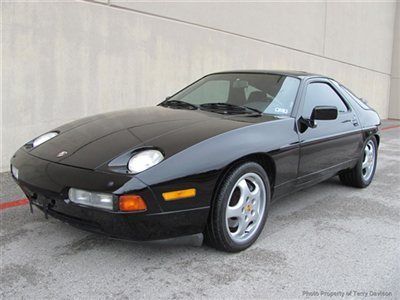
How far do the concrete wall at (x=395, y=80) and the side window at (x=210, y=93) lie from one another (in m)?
16.7

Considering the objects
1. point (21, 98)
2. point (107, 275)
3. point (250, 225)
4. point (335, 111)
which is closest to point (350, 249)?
point (250, 225)

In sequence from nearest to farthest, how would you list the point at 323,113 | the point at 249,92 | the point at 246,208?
the point at 246,208, the point at 323,113, the point at 249,92

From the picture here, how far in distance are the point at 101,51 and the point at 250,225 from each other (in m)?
4.01

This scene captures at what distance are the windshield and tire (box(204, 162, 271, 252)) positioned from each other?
2.58ft

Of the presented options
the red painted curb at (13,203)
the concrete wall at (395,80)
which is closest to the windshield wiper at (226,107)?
the red painted curb at (13,203)

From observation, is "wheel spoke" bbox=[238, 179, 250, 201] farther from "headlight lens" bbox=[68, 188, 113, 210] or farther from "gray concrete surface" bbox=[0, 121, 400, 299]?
"headlight lens" bbox=[68, 188, 113, 210]

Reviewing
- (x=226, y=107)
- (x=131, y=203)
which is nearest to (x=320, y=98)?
(x=226, y=107)

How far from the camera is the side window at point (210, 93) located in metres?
4.18

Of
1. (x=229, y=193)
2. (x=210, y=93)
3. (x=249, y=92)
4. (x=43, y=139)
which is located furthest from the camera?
(x=210, y=93)

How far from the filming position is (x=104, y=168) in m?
2.76

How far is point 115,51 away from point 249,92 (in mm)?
3085

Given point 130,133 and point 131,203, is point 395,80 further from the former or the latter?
point 131,203

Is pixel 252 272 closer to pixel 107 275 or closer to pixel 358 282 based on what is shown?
pixel 358 282

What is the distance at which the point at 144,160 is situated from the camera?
110 inches
